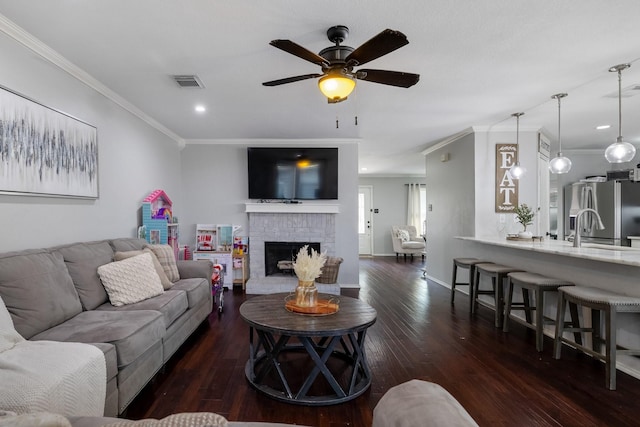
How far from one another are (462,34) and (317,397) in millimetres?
2698

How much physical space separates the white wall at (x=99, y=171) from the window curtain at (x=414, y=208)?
23.5ft

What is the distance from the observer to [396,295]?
4.98m

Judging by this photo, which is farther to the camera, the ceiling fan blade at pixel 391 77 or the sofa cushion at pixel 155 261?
the sofa cushion at pixel 155 261

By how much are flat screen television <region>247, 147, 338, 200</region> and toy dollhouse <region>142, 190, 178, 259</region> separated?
1.34 metres

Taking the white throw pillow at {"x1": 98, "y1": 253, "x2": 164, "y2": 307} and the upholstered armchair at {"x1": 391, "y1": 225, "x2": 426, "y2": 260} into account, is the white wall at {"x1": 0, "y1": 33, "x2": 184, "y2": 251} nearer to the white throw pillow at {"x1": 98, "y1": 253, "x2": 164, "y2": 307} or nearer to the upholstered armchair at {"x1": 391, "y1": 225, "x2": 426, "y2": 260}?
the white throw pillow at {"x1": 98, "y1": 253, "x2": 164, "y2": 307}

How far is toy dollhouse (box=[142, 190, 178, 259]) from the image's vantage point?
3979mm

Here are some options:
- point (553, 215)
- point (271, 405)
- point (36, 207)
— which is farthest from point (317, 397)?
point (553, 215)

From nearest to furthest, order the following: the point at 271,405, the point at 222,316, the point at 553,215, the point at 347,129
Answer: the point at 271,405, the point at 222,316, the point at 347,129, the point at 553,215

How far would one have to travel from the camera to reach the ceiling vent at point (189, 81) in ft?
9.62

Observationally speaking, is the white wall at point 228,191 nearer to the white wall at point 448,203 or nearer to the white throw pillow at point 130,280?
the white wall at point 448,203

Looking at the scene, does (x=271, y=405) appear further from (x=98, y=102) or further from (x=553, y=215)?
(x=553, y=215)

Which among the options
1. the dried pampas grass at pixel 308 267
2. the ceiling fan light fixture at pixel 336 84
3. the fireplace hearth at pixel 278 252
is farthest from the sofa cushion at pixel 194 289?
the ceiling fan light fixture at pixel 336 84

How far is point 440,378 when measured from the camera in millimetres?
2430

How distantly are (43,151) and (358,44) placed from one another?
2566 millimetres
